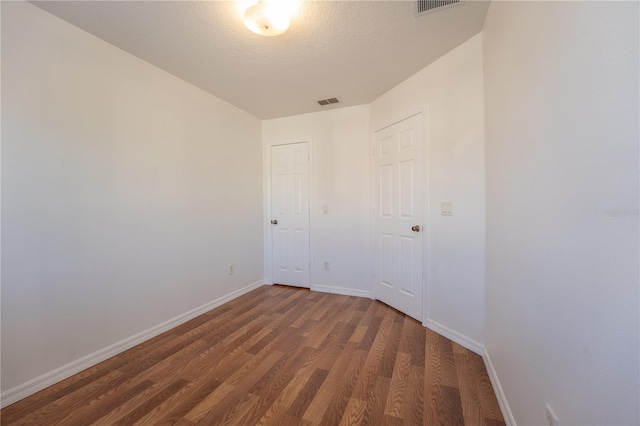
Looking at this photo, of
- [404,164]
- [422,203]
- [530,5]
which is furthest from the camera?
[404,164]

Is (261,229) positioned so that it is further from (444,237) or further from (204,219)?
(444,237)

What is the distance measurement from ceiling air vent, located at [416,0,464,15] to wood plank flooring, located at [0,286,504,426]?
96.4 inches

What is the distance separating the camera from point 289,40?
75.1 inches

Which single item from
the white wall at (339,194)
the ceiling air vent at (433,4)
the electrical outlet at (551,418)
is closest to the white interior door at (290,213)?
the white wall at (339,194)

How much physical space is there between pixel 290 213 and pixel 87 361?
2414 millimetres

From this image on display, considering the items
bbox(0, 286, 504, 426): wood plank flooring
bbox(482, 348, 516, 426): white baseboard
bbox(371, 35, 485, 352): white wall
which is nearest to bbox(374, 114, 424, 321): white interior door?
bbox(371, 35, 485, 352): white wall

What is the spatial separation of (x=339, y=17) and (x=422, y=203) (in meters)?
1.66

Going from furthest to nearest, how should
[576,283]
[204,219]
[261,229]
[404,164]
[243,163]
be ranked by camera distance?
1. [261,229]
2. [243,163]
3. [204,219]
4. [404,164]
5. [576,283]

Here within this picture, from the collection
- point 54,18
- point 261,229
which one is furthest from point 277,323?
point 54,18

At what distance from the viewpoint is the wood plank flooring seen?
4.35ft

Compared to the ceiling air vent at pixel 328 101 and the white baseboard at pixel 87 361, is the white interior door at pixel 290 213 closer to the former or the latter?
→ the ceiling air vent at pixel 328 101

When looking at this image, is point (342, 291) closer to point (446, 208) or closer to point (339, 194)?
point (339, 194)

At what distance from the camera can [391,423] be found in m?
1.27

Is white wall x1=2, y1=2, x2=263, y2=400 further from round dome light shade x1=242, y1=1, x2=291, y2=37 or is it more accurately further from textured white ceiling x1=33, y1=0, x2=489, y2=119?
round dome light shade x1=242, y1=1, x2=291, y2=37
